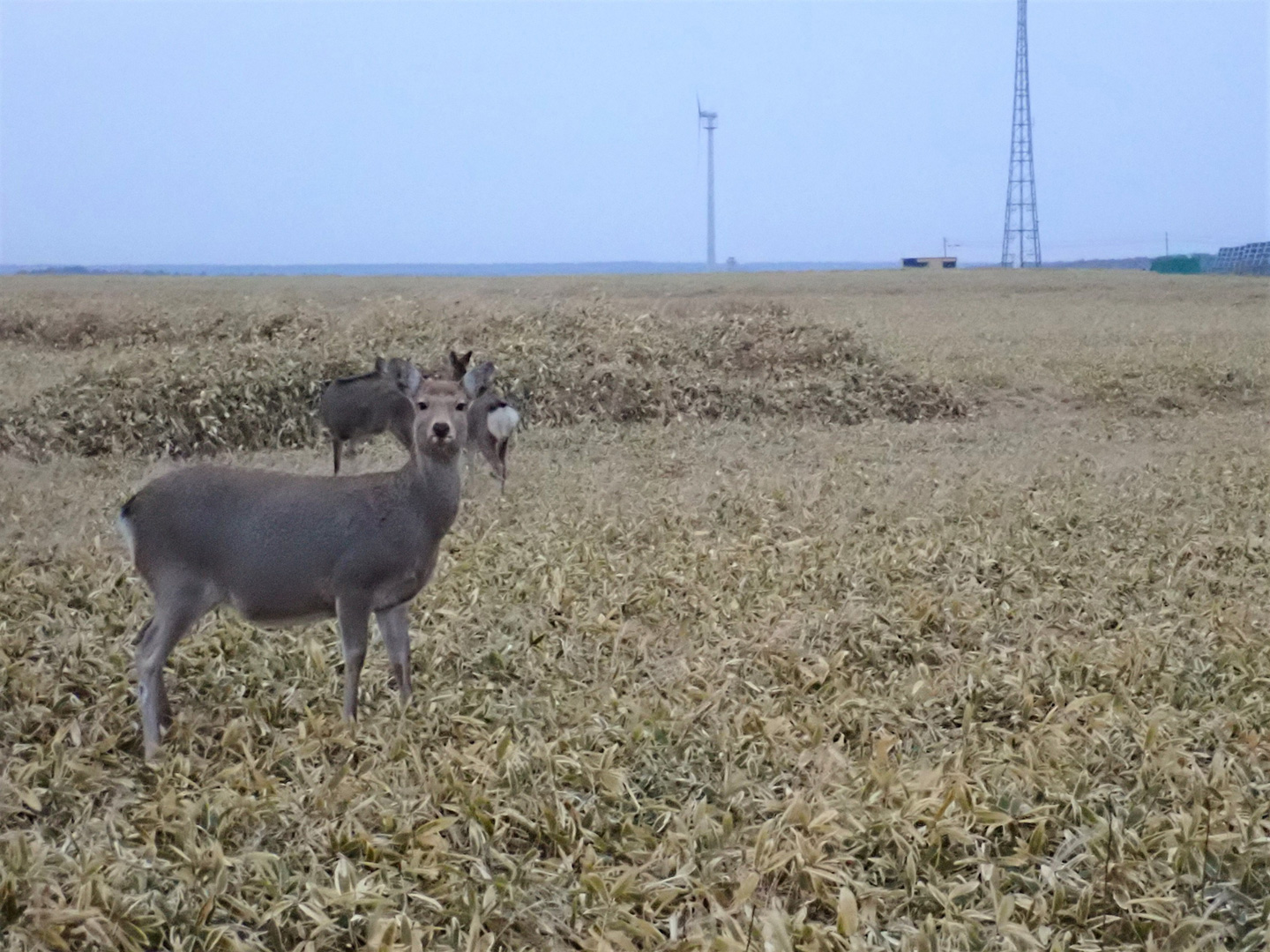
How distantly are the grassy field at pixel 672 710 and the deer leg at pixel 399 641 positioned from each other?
18 centimetres

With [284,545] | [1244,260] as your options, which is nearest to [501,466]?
[284,545]

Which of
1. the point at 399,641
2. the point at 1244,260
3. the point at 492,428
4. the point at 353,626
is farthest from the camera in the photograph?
the point at 1244,260

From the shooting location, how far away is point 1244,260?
41531 millimetres

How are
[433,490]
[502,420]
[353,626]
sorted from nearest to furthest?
[353,626]
[433,490]
[502,420]

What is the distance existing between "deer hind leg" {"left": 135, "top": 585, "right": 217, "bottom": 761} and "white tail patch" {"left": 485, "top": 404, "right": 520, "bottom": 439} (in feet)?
11.6

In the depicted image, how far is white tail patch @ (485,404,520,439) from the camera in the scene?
766 cm

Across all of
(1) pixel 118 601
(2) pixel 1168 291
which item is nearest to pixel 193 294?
(1) pixel 118 601

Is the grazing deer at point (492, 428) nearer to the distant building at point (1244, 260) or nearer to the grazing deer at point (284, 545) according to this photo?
the grazing deer at point (284, 545)

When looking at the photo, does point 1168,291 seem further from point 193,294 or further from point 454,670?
point 454,670

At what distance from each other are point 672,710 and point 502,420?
10.7 feet

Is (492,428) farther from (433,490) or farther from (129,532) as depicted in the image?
(129,532)

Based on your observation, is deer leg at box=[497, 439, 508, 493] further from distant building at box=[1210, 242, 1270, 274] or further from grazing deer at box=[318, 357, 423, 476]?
distant building at box=[1210, 242, 1270, 274]

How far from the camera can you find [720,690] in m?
5.17

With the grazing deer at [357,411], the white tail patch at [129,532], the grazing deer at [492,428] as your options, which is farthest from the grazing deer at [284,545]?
the grazing deer at [357,411]
